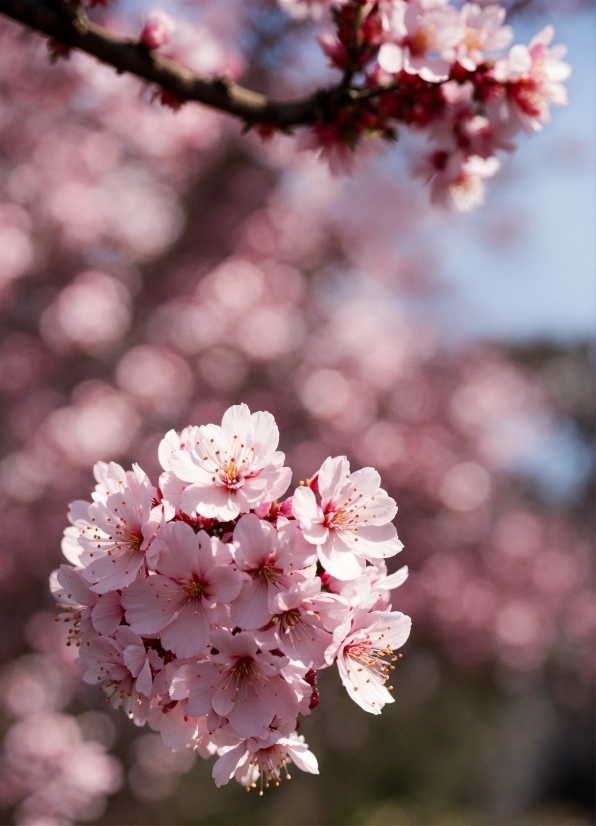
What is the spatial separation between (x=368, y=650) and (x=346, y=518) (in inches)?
7.5

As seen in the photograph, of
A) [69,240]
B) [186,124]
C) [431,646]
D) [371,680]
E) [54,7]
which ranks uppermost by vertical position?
[54,7]

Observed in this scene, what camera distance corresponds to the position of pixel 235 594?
863 mm

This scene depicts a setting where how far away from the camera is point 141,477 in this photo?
3.15 ft

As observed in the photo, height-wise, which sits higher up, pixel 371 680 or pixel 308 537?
pixel 308 537

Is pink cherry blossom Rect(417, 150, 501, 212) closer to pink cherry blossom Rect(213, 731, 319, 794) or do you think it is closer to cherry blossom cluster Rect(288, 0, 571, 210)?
cherry blossom cluster Rect(288, 0, 571, 210)

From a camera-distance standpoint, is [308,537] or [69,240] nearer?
[308,537]

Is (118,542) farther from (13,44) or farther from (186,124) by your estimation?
(186,124)

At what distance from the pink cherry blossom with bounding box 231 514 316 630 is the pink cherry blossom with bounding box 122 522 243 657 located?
2 centimetres

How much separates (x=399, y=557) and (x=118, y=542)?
442 centimetres

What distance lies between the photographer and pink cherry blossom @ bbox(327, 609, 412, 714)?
924 millimetres

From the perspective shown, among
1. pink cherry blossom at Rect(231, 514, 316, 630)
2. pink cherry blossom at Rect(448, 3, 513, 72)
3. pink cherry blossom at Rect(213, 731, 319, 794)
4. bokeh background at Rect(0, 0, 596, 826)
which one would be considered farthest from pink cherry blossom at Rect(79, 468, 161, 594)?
bokeh background at Rect(0, 0, 596, 826)

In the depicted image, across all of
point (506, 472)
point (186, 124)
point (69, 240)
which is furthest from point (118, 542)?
point (506, 472)

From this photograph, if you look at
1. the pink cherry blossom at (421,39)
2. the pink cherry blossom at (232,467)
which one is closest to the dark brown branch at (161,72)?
the pink cherry blossom at (421,39)

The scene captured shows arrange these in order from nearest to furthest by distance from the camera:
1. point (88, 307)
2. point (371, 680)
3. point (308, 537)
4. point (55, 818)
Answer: point (308, 537) < point (371, 680) < point (55, 818) < point (88, 307)
